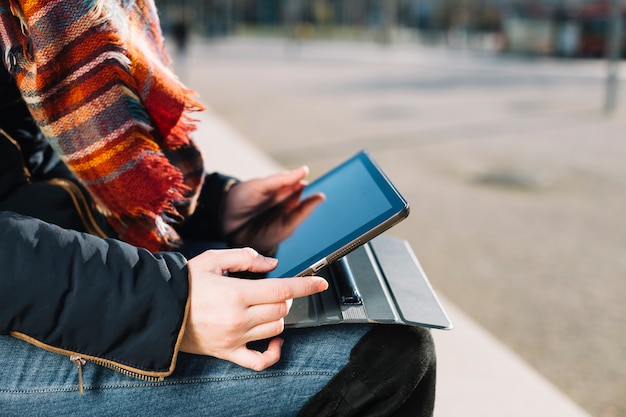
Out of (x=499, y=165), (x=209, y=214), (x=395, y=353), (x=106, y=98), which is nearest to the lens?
(x=395, y=353)

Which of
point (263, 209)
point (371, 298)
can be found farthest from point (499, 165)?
point (371, 298)

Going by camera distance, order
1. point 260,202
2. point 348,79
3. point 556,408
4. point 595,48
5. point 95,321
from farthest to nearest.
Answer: point 595,48, point 348,79, point 556,408, point 260,202, point 95,321

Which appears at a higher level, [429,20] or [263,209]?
[263,209]

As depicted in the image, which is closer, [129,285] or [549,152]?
[129,285]

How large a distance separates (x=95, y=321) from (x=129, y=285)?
0.07 meters

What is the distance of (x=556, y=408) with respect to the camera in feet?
6.52

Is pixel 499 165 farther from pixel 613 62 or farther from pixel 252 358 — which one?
pixel 252 358

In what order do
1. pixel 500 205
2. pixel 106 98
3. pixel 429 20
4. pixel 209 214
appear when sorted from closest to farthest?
1. pixel 106 98
2. pixel 209 214
3. pixel 500 205
4. pixel 429 20

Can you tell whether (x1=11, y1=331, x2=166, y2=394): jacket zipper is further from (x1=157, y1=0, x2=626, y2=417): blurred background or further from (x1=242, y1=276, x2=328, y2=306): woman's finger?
(x1=157, y1=0, x2=626, y2=417): blurred background

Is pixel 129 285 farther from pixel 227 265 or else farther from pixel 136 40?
pixel 136 40

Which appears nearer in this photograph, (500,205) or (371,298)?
(371,298)

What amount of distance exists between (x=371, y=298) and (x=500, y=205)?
4.20m

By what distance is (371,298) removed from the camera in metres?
1.15

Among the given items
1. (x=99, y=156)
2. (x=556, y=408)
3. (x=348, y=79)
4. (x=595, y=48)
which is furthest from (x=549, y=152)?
(x=595, y=48)
